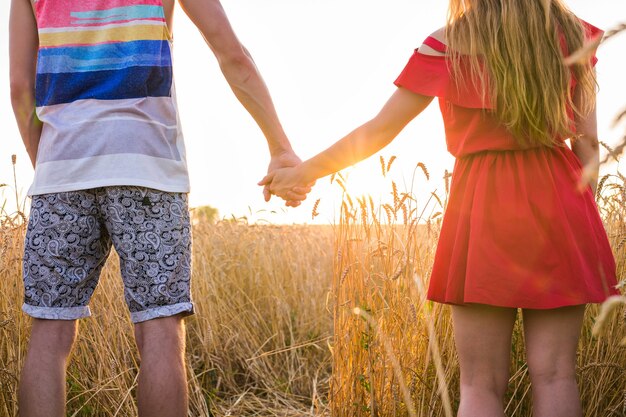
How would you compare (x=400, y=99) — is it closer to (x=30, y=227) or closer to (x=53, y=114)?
(x=53, y=114)

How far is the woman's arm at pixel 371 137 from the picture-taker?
65.7 inches

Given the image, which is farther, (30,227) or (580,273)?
(30,227)

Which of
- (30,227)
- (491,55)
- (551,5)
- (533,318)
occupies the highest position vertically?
(551,5)

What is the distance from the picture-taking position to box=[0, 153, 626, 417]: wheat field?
2082 mm

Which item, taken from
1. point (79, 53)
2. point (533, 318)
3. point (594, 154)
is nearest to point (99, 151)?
point (79, 53)

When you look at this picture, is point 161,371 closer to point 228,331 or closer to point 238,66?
point 238,66

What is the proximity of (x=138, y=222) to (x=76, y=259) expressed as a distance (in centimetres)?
21

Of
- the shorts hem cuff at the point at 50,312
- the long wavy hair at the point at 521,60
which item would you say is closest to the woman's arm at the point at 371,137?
the long wavy hair at the point at 521,60

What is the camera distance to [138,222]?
1603 millimetres

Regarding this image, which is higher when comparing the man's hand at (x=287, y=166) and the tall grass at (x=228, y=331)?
the man's hand at (x=287, y=166)

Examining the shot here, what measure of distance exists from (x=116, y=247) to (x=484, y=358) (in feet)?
3.22

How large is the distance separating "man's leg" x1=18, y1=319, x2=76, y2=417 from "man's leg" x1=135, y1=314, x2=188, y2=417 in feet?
0.74

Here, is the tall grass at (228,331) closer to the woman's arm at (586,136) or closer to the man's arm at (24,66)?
the man's arm at (24,66)

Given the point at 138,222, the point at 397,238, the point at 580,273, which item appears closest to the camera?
the point at 580,273
